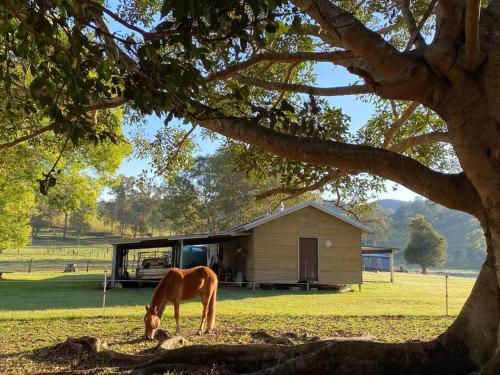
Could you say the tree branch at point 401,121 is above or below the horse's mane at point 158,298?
above

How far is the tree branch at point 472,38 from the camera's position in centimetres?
440

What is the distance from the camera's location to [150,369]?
19.4ft

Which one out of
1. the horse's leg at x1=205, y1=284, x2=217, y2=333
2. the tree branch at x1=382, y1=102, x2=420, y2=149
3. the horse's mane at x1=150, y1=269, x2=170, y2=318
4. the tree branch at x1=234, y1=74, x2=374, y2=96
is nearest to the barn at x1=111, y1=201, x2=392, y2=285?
the horse's leg at x1=205, y1=284, x2=217, y2=333

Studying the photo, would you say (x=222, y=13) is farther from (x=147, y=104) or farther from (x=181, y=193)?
(x=181, y=193)

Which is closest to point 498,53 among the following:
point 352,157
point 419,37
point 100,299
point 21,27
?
point 419,37

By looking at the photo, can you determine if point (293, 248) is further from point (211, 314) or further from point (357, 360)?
point (357, 360)

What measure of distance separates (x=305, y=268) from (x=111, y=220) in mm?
73613

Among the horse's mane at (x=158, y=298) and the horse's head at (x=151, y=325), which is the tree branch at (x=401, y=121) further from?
the horse's head at (x=151, y=325)

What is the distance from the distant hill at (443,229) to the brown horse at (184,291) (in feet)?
367

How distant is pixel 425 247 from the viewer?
2758 inches

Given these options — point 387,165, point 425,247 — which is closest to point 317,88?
point 387,165

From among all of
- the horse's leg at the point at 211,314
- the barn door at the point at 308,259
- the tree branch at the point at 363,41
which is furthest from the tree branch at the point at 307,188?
the barn door at the point at 308,259

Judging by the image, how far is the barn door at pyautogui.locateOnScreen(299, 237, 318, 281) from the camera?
26.3 m

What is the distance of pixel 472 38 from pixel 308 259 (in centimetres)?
2256
